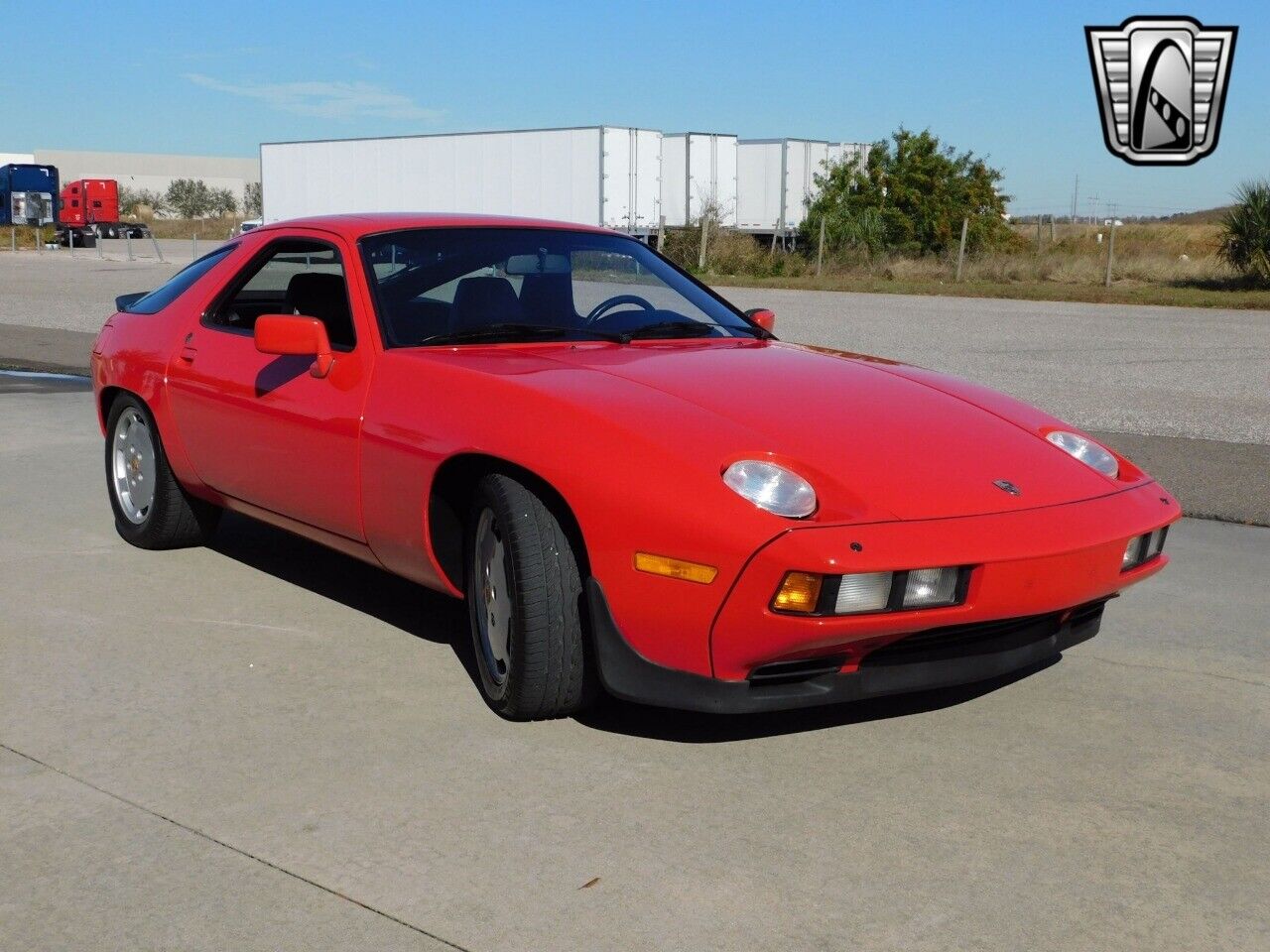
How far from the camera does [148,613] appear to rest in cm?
494

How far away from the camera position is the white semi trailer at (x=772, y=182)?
38.5 m

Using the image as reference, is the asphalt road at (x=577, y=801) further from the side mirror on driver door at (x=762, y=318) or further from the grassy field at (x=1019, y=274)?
the grassy field at (x=1019, y=274)

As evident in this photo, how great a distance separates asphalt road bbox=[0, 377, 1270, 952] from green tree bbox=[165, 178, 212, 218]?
10247 centimetres

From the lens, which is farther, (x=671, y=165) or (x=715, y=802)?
(x=671, y=165)

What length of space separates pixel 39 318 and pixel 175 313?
1441cm

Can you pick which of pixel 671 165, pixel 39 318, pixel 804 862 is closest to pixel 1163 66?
pixel 39 318

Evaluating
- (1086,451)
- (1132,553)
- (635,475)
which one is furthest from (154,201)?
(1132,553)

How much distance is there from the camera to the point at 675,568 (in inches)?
135

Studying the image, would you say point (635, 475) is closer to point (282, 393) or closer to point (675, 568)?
point (675, 568)

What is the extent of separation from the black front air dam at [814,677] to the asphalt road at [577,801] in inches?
7.6

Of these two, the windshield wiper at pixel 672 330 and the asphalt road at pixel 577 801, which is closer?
the asphalt road at pixel 577 801

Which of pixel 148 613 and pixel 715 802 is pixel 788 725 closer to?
pixel 715 802
